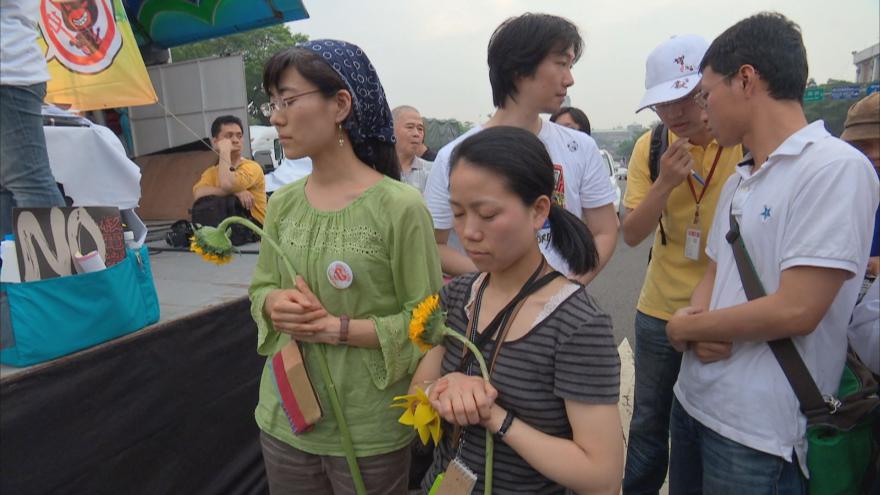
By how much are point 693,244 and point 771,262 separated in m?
0.65

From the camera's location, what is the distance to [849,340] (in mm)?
1393

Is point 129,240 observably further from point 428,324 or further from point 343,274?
point 428,324

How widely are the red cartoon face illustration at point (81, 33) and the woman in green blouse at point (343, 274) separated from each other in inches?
146

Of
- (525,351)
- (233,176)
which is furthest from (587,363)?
(233,176)

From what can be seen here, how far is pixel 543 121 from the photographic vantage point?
2.05m

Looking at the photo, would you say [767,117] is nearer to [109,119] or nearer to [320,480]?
[320,480]

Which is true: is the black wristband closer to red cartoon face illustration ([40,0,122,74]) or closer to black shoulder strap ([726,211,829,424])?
black shoulder strap ([726,211,829,424])

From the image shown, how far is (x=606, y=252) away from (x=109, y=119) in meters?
8.01

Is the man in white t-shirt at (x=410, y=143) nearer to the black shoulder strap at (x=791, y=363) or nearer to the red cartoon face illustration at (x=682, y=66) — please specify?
the red cartoon face illustration at (x=682, y=66)

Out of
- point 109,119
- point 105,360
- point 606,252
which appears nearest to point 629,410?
point 606,252

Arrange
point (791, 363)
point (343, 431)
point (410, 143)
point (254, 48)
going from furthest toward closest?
point (254, 48) < point (410, 143) < point (343, 431) < point (791, 363)

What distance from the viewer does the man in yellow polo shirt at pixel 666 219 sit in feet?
6.18

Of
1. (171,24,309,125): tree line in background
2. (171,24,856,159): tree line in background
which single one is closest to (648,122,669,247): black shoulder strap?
(171,24,856,159): tree line in background

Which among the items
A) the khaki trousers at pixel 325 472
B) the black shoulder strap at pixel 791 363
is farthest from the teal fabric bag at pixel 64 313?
the black shoulder strap at pixel 791 363
